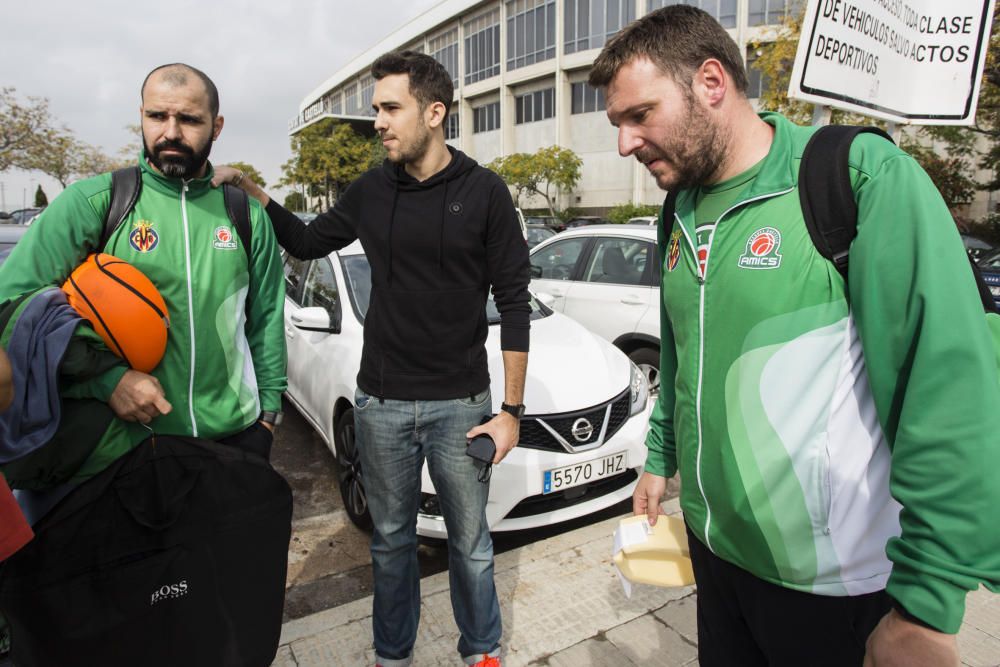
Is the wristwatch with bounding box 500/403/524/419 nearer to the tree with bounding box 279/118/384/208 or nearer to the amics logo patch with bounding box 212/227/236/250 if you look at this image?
the amics logo patch with bounding box 212/227/236/250

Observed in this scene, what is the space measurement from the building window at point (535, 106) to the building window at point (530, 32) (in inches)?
80.7

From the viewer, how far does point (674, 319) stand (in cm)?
153

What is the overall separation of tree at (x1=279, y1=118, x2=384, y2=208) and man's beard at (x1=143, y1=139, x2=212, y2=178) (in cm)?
5118

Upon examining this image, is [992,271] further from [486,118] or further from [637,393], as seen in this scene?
[486,118]

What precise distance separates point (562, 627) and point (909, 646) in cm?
185

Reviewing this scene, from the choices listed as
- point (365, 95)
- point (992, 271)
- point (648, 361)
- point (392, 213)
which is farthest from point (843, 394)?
point (365, 95)

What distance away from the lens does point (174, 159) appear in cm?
192

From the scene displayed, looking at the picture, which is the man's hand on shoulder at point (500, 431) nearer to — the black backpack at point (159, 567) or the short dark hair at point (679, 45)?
the black backpack at point (159, 567)

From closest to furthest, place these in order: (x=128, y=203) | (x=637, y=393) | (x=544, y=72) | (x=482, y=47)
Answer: (x=128, y=203), (x=637, y=393), (x=544, y=72), (x=482, y=47)

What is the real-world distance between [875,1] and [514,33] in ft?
147

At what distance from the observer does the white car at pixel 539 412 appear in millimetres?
3262

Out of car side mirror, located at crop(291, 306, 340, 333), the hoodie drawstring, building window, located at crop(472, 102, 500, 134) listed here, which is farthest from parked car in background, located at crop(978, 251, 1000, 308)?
building window, located at crop(472, 102, 500, 134)

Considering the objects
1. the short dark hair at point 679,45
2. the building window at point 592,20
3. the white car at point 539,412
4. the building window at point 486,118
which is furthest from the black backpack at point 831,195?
the building window at point 486,118

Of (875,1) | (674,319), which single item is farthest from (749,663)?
(875,1)
